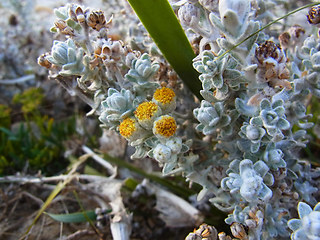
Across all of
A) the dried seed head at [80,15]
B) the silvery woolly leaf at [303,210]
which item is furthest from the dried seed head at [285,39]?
the dried seed head at [80,15]

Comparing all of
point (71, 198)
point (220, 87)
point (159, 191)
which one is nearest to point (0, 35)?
point (71, 198)

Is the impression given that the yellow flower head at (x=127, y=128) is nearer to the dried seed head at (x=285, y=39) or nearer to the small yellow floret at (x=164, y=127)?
the small yellow floret at (x=164, y=127)

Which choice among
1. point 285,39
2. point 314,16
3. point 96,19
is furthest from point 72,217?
point 314,16

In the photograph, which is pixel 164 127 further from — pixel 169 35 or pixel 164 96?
pixel 169 35

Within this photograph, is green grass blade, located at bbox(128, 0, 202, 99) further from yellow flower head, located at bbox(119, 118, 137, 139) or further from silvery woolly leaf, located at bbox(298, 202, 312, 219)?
silvery woolly leaf, located at bbox(298, 202, 312, 219)

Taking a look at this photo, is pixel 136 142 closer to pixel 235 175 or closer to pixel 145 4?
pixel 235 175
